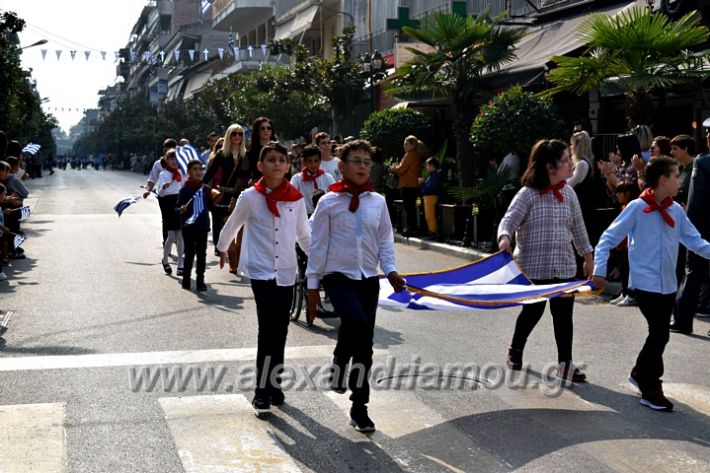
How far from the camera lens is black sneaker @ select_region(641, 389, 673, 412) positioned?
6.75 metres

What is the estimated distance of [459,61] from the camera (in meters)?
20.6

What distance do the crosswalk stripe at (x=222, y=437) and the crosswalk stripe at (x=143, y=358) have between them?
4.52 ft

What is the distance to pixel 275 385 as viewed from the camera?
6.81 metres

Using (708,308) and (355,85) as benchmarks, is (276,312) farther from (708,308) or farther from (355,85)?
(355,85)

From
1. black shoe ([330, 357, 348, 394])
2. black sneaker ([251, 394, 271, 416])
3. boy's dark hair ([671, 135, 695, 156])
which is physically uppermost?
boy's dark hair ([671, 135, 695, 156])

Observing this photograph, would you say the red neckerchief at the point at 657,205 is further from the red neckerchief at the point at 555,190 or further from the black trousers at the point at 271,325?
the black trousers at the point at 271,325

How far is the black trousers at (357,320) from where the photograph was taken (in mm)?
6215

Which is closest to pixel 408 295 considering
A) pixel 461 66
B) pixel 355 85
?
pixel 461 66

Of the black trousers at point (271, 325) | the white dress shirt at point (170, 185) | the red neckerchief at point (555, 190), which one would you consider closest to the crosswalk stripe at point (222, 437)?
the black trousers at point (271, 325)

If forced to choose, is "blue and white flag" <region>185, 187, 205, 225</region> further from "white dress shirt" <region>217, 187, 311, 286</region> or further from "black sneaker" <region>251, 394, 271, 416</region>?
"black sneaker" <region>251, 394, 271, 416</region>

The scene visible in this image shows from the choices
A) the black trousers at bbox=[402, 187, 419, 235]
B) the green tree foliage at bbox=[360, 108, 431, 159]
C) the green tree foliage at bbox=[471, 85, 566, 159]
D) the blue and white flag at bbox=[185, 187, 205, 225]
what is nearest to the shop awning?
the green tree foliage at bbox=[360, 108, 431, 159]

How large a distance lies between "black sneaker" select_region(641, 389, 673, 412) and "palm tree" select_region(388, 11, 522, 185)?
13.7m

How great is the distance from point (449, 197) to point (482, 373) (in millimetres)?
11968

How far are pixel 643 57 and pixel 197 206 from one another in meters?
6.86
